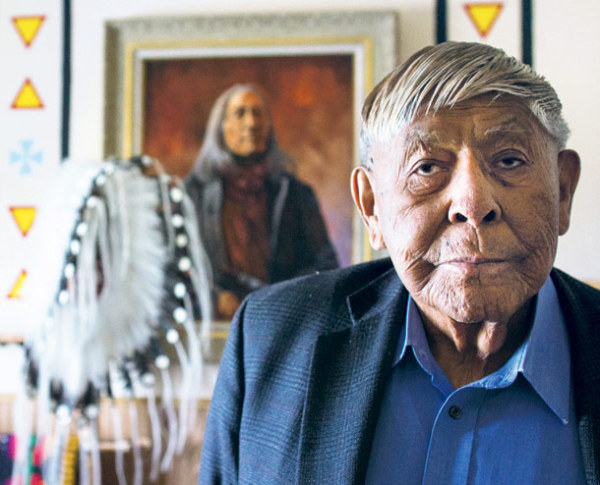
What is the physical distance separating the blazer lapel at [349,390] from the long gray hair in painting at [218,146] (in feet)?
2.22

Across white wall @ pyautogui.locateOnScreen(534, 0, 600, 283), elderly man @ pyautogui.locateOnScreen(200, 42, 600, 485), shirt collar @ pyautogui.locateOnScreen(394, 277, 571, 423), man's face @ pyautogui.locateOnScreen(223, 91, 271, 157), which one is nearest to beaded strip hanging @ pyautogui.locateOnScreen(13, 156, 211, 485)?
man's face @ pyautogui.locateOnScreen(223, 91, 271, 157)

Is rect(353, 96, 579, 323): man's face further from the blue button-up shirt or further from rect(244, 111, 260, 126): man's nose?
rect(244, 111, 260, 126): man's nose

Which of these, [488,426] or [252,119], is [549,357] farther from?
[252,119]

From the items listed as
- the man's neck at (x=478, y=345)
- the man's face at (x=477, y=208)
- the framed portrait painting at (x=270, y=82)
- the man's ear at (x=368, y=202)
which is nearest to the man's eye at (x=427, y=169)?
the man's face at (x=477, y=208)

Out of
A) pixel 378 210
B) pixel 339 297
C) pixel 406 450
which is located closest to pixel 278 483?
pixel 406 450

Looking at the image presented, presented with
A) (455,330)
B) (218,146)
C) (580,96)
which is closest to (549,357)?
(455,330)

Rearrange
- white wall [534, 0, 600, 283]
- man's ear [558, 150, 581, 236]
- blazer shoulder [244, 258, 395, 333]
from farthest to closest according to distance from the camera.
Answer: white wall [534, 0, 600, 283]
blazer shoulder [244, 258, 395, 333]
man's ear [558, 150, 581, 236]

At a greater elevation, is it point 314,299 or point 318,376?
point 314,299

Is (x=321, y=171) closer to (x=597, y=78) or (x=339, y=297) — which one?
(x=339, y=297)

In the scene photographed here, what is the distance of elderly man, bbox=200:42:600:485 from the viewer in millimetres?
724

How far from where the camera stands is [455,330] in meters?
0.82

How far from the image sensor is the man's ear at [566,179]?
2.65 ft

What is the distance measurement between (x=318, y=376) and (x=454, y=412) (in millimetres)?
208

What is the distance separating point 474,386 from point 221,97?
3.50 ft
